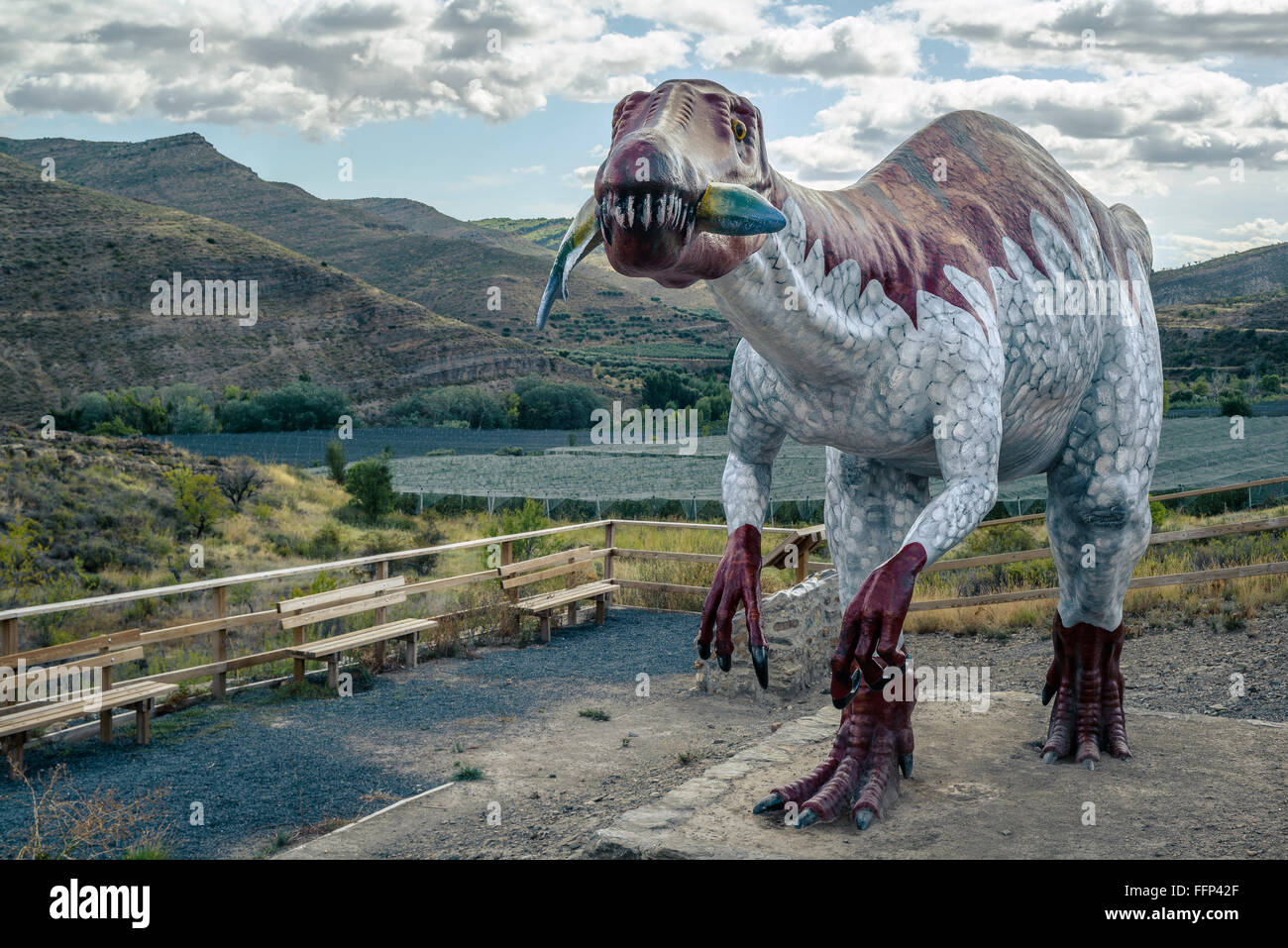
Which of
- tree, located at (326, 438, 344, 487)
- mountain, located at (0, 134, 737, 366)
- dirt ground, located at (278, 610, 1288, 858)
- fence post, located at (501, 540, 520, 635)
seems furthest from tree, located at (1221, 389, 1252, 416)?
mountain, located at (0, 134, 737, 366)

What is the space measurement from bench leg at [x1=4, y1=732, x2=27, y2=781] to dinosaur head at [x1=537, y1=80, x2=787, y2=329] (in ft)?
17.2

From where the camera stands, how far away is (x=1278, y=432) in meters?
23.5

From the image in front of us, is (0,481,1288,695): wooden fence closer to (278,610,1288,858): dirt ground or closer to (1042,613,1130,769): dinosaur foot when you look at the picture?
(278,610,1288,858): dirt ground

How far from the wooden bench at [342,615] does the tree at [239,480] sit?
9.98 metres

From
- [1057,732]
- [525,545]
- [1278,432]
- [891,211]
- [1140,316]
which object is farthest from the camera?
[1278,432]

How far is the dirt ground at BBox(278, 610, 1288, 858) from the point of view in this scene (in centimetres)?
385

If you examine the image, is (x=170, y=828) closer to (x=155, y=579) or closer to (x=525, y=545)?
(x=525, y=545)

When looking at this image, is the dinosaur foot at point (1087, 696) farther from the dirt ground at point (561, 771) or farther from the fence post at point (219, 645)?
the fence post at point (219, 645)

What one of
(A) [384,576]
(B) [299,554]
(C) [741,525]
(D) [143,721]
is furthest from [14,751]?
(B) [299,554]

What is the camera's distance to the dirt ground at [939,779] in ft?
12.6

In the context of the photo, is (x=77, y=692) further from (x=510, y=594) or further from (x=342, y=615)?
(x=510, y=594)

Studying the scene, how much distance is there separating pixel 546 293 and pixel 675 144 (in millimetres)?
607

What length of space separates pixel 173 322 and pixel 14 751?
135 ft
